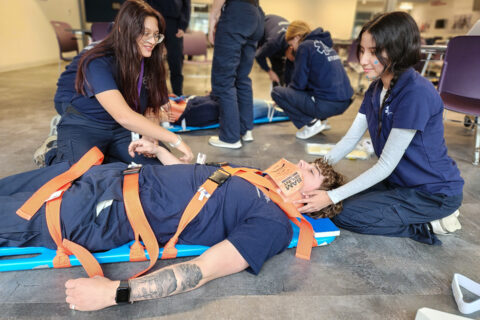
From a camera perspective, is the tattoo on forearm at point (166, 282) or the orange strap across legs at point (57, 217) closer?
the tattoo on forearm at point (166, 282)

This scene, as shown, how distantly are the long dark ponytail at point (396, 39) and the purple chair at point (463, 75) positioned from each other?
160 cm

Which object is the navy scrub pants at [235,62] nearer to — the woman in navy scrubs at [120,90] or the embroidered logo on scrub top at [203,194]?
the woman in navy scrubs at [120,90]

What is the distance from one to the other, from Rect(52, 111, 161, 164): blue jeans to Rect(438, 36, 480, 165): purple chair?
2.54 meters

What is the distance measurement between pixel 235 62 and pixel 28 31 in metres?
6.51

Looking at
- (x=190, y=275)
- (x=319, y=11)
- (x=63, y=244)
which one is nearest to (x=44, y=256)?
(x=63, y=244)

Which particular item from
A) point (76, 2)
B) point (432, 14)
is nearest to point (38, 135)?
point (76, 2)

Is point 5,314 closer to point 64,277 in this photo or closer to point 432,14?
point 64,277

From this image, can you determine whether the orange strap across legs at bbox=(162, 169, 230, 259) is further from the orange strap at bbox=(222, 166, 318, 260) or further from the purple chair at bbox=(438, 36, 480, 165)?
the purple chair at bbox=(438, 36, 480, 165)

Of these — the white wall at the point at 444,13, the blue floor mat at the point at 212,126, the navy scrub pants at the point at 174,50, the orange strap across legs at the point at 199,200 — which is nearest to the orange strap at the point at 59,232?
the orange strap across legs at the point at 199,200

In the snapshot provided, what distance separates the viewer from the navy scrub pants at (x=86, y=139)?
2.00 m

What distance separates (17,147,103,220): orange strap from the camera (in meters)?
1.27

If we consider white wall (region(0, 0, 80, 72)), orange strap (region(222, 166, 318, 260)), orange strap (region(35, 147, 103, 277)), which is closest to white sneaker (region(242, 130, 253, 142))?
orange strap (region(222, 166, 318, 260))

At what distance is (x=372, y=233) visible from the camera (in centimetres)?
180

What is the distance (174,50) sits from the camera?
4.23 metres
